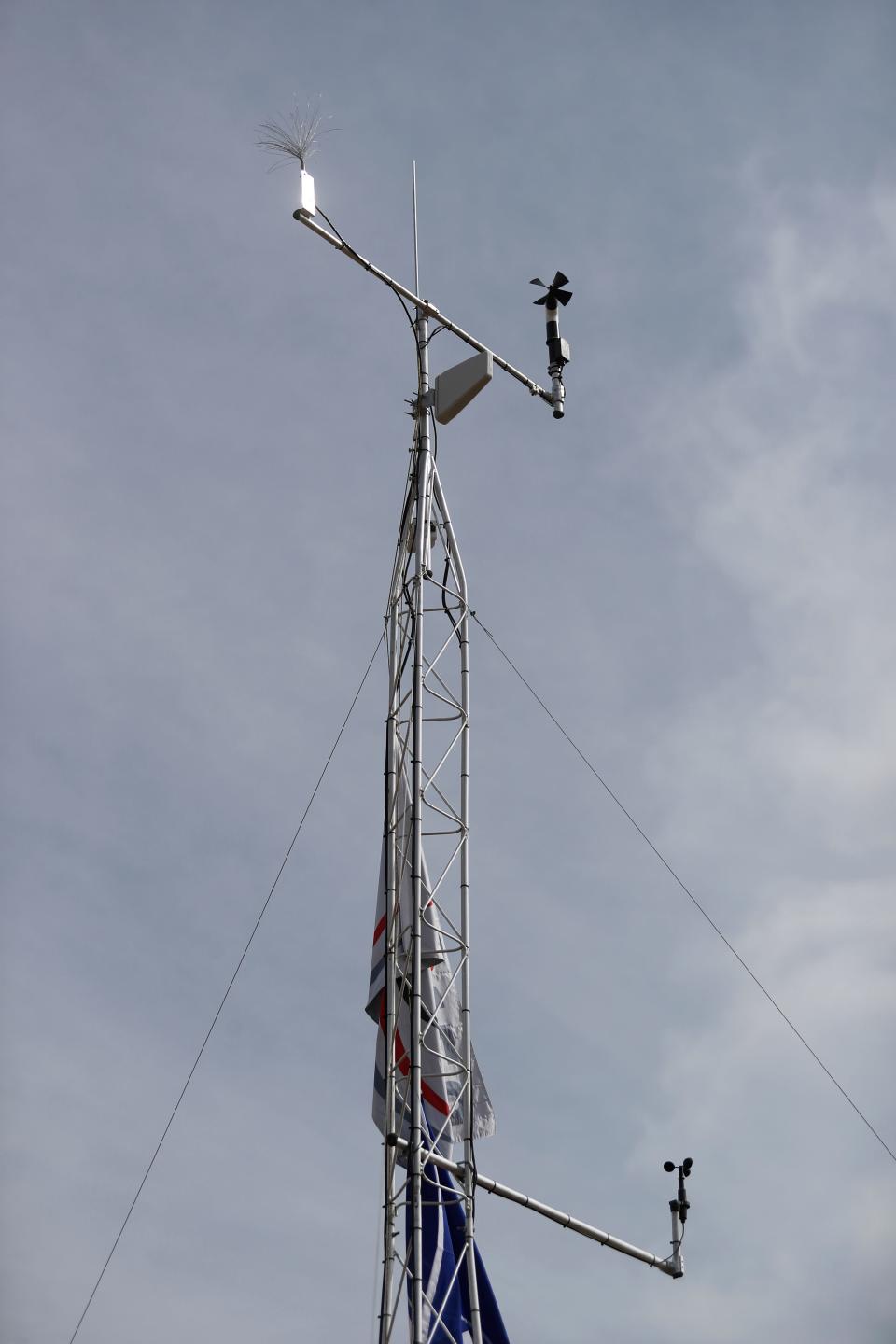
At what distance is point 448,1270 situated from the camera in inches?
534

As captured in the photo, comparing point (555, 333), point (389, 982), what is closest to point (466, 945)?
point (389, 982)

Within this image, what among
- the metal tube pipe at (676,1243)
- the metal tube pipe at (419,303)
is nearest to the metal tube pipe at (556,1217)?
the metal tube pipe at (676,1243)

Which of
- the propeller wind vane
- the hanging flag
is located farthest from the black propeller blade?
the hanging flag

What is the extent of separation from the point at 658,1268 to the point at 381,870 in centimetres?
501

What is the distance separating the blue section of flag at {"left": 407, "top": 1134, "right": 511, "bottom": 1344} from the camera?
1338 centimetres

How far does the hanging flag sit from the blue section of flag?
491mm

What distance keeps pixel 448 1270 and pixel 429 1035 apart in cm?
213

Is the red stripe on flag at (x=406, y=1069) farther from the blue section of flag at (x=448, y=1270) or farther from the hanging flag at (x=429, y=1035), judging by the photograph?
the blue section of flag at (x=448, y=1270)

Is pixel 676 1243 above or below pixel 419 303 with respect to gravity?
below

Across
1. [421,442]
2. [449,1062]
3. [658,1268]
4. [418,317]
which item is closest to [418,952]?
[449,1062]

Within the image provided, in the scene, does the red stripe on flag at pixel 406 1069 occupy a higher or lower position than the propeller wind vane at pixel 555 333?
lower

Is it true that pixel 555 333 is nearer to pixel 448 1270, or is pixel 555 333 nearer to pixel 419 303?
pixel 419 303

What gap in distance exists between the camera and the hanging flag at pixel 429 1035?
14195 millimetres

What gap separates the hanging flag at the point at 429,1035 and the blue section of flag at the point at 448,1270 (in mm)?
491
